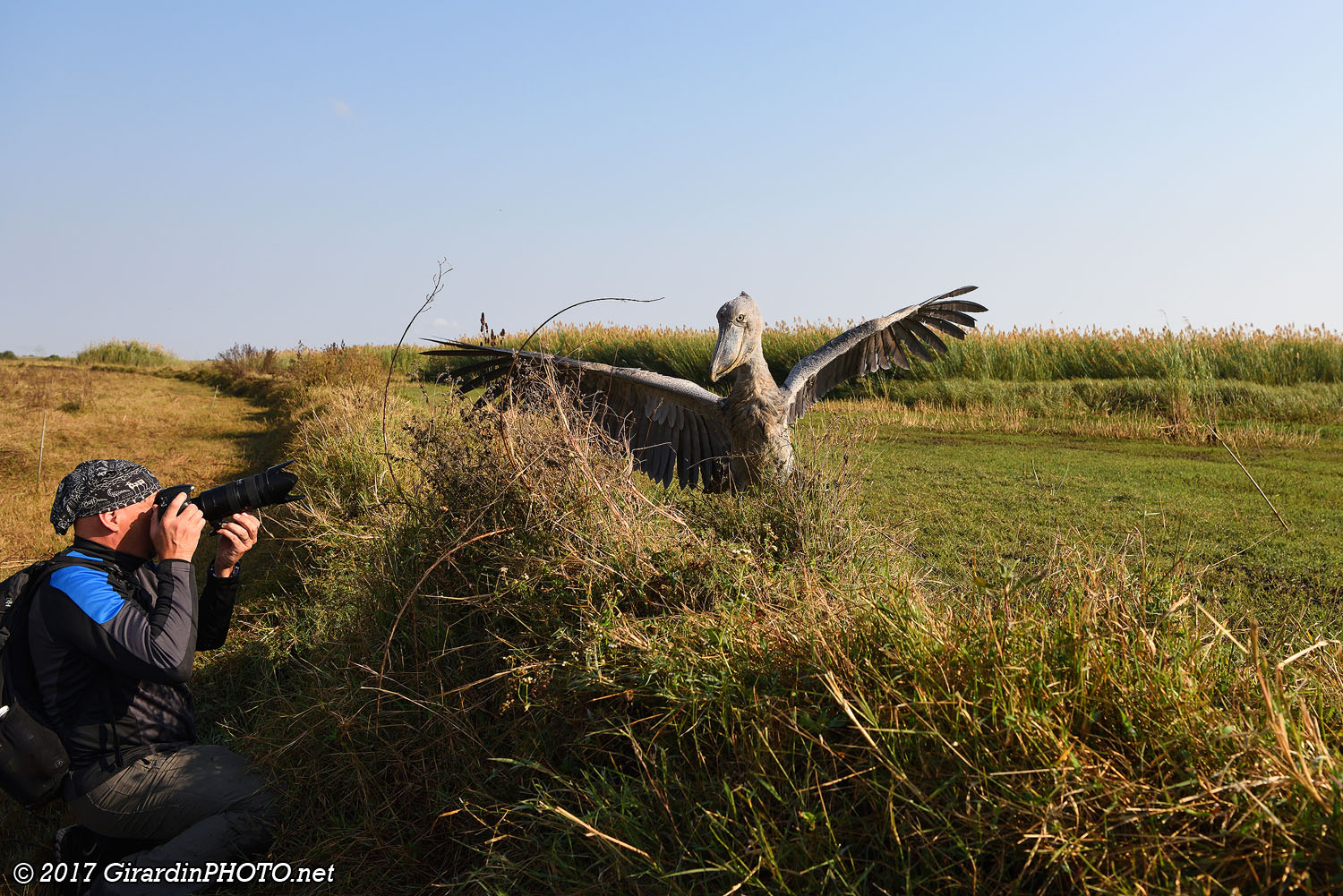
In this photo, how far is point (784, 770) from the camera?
203cm

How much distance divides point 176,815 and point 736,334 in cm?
364

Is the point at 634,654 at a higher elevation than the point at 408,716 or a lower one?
higher

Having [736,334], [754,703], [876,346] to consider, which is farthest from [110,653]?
[876,346]

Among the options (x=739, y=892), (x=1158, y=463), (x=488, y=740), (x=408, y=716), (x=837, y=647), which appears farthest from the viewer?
(x=1158, y=463)

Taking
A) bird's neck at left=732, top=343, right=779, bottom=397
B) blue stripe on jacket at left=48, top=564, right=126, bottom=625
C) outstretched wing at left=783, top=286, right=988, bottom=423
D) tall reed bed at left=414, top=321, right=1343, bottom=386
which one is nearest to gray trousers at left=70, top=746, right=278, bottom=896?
blue stripe on jacket at left=48, top=564, right=126, bottom=625

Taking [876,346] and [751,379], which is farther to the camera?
[876,346]

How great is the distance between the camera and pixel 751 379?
17.0 feet

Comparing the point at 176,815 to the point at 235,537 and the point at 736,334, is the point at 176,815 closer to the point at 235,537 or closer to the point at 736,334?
the point at 235,537

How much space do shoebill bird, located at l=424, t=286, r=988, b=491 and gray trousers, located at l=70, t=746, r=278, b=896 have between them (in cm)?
245

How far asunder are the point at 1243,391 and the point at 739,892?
51.4ft

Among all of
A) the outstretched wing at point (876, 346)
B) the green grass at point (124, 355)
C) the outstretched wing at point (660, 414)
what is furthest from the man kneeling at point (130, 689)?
the green grass at point (124, 355)

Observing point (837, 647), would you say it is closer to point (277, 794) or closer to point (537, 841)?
point (537, 841)

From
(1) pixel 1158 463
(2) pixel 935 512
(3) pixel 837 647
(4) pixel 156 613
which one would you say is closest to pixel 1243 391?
(1) pixel 1158 463

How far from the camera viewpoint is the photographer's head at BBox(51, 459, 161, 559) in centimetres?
300
